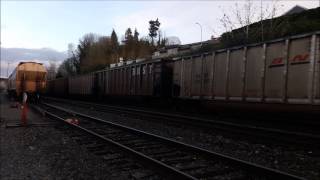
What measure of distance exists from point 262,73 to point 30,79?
2386 centimetres

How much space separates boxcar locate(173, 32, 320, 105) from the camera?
11242 mm

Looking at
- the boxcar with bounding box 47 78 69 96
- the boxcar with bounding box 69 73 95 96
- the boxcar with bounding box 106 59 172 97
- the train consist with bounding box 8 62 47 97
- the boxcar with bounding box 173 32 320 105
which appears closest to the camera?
the boxcar with bounding box 173 32 320 105

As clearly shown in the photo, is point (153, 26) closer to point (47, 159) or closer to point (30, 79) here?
point (30, 79)

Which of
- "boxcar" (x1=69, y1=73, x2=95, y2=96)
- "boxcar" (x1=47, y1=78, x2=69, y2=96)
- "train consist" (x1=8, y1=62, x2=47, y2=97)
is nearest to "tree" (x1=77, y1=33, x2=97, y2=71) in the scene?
"boxcar" (x1=47, y1=78, x2=69, y2=96)

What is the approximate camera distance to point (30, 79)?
32.6m

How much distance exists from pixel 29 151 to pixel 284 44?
774cm

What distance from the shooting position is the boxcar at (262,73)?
11.2 meters

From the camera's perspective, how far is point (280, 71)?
→ 40.3 ft

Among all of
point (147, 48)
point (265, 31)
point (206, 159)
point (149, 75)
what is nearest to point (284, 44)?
point (206, 159)

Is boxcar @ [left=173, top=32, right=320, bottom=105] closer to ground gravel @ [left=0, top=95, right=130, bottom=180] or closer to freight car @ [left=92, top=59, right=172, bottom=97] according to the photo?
freight car @ [left=92, top=59, right=172, bottom=97]

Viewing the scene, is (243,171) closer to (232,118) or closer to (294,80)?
(294,80)

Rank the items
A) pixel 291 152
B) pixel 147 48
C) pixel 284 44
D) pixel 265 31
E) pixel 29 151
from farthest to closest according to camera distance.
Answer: pixel 147 48, pixel 265 31, pixel 284 44, pixel 29 151, pixel 291 152

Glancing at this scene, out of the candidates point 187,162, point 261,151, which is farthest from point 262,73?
point 187,162

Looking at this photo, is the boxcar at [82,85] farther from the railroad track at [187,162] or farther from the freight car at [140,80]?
the railroad track at [187,162]
